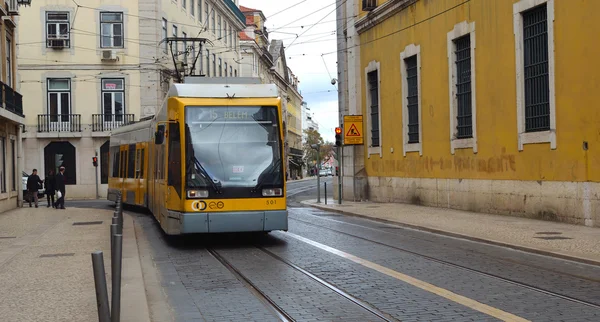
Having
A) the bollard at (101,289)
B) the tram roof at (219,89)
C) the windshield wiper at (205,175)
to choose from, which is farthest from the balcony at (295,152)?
the bollard at (101,289)

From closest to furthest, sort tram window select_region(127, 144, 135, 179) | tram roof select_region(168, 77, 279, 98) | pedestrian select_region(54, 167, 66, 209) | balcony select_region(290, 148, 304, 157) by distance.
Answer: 1. tram roof select_region(168, 77, 279, 98)
2. tram window select_region(127, 144, 135, 179)
3. pedestrian select_region(54, 167, 66, 209)
4. balcony select_region(290, 148, 304, 157)

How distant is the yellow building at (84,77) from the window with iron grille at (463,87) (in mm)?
22601

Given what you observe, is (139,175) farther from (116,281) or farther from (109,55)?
(109,55)

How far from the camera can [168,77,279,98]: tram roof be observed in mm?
14133

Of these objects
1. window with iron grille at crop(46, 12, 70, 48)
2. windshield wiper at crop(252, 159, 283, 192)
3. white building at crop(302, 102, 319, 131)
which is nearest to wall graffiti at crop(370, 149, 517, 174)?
windshield wiper at crop(252, 159, 283, 192)

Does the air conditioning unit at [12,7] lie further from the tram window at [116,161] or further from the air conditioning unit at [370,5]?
the air conditioning unit at [370,5]

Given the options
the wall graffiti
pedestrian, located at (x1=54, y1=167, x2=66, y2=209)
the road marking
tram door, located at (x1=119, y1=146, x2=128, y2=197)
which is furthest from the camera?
pedestrian, located at (x1=54, y1=167, x2=66, y2=209)

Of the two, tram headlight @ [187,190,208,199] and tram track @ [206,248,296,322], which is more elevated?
tram headlight @ [187,190,208,199]

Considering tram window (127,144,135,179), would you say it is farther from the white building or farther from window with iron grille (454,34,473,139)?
the white building

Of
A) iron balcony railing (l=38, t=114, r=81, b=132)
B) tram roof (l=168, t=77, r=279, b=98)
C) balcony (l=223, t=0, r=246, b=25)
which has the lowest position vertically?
tram roof (l=168, t=77, r=279, b=98)

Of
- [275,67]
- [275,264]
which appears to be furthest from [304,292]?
[275,67]

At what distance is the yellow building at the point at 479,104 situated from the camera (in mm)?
17781

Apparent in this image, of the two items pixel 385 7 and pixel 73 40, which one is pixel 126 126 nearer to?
pixel 385 7

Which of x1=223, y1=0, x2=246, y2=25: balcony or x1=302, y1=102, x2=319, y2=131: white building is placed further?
x1=302, y1=102, x2=319, y2=131: white building
